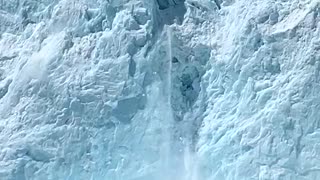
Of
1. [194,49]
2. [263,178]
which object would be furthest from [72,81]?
[263,178]

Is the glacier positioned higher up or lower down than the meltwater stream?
higher up

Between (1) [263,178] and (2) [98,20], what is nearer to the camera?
(1) [263,178]

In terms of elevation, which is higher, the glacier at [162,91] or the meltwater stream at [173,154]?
the glacier at [162,91]

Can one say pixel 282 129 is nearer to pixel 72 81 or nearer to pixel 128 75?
pixel 128 75

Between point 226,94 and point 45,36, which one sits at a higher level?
point 45,36

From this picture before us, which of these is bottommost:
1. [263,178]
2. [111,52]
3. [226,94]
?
[263,178]

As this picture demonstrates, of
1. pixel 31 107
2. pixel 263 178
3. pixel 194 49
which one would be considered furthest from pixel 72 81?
pixel 263 178

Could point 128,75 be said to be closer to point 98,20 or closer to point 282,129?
point 98,20
